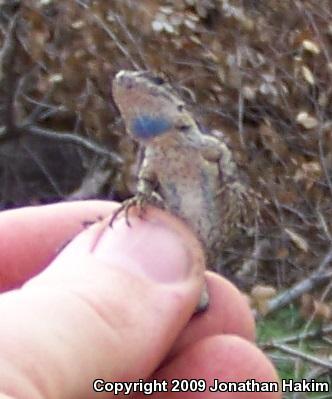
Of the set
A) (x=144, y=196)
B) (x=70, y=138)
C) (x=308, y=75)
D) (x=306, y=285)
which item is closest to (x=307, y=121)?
(x=308, y=75)

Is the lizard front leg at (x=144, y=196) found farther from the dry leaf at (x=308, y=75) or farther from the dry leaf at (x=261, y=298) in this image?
the dry leaf at (x=308, y=75)

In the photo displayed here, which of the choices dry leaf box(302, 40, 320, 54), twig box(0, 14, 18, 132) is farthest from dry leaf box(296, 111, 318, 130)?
twig box(0, 14, 18, 132)

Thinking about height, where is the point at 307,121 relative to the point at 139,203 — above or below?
below

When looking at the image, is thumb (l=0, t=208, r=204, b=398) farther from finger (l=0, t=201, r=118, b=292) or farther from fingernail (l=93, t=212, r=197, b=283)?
finger (l=0, t=201, r=118, b=292)

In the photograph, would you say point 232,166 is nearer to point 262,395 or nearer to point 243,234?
point 262,395

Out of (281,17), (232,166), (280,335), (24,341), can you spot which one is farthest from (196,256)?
(281,17)

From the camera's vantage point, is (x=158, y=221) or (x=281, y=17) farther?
(x=281, y=17)

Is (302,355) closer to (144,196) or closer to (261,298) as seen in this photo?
(261,298)

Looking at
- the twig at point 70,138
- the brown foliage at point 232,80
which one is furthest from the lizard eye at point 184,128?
the twig at point 70,138
